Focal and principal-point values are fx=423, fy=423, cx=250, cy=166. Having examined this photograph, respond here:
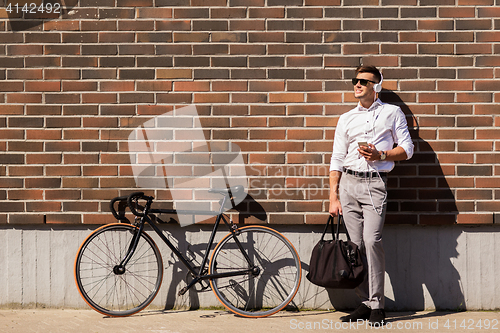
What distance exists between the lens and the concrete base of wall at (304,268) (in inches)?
159

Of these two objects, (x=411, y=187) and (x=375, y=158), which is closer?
(x=375, y=158)

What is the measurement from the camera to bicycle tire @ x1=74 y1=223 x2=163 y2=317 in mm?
3992

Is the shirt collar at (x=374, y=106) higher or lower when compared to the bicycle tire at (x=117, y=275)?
higher

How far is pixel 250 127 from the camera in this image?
4.04 m

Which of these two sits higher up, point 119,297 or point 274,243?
point 274,243

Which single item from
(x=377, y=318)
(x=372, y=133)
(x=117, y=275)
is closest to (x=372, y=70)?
(x=372, y=133)

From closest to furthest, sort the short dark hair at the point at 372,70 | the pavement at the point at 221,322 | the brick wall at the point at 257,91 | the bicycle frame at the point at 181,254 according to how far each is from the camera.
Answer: the pavement at the point at 221,322
the short dark hair at the point at 372,70
the bicycle frame at the point at 181,254
the brick wall at the point at 257,91

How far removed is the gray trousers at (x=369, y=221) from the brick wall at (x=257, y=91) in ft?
1.29

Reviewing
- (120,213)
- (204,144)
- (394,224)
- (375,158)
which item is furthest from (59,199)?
(394,224)

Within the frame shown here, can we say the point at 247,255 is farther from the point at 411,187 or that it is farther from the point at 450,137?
the point at 450,137

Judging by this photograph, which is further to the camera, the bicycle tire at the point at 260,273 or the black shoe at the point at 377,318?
the bicycle tire at the point at 260,273

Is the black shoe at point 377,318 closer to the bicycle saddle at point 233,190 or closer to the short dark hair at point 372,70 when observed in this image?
the bicycle saddle at point 233,190

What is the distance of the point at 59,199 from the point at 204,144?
1.49 m

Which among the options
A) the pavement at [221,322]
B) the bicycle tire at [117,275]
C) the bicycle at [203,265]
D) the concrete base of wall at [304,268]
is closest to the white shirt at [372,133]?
the concrete base of wall at [304,268]
